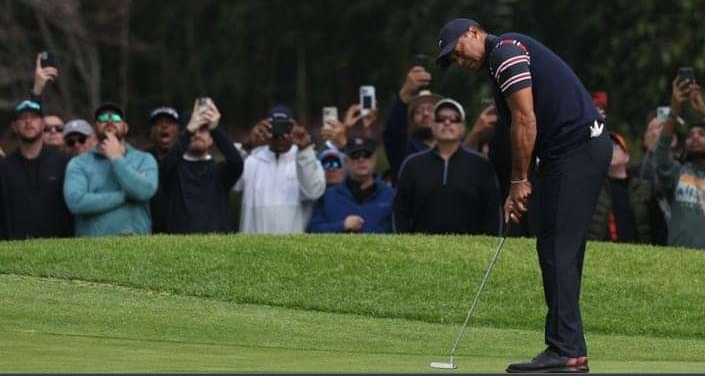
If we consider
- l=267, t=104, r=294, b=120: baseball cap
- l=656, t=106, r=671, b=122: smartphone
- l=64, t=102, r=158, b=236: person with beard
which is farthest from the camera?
l=656, t=106, r=671, b=122: smartphone

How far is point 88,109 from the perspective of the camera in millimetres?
45938

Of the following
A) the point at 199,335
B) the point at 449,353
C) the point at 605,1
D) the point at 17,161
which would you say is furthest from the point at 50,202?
the point at 605,1

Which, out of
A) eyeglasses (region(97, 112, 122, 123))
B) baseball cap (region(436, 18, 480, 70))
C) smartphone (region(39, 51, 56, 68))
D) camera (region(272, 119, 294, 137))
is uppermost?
smartphone (region(39, 51, 56, 68))

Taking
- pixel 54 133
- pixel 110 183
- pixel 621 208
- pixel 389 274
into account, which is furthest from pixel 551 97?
pixel 54 133

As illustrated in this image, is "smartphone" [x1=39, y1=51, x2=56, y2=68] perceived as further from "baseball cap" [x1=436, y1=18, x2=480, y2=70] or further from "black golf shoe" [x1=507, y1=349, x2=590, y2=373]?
"black golf shoe" [x1=507, y1=349, x2=590, y2=373]

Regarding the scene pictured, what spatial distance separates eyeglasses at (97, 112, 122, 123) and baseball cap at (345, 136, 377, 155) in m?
2.09

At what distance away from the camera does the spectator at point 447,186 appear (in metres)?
18.1

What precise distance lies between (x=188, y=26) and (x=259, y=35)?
2588 millimetres

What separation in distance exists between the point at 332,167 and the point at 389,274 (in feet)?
9.12

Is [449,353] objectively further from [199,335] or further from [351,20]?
[351,20]

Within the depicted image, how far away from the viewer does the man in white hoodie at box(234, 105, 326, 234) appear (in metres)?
18.7

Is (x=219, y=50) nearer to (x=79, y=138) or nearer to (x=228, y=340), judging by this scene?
(x=79, y=138)

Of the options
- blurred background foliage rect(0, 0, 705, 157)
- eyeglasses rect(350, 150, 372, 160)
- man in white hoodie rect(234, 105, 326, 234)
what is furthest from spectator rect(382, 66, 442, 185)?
blurred background foliage rect(0, 0, 705, 157)

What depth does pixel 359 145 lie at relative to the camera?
18.8m
